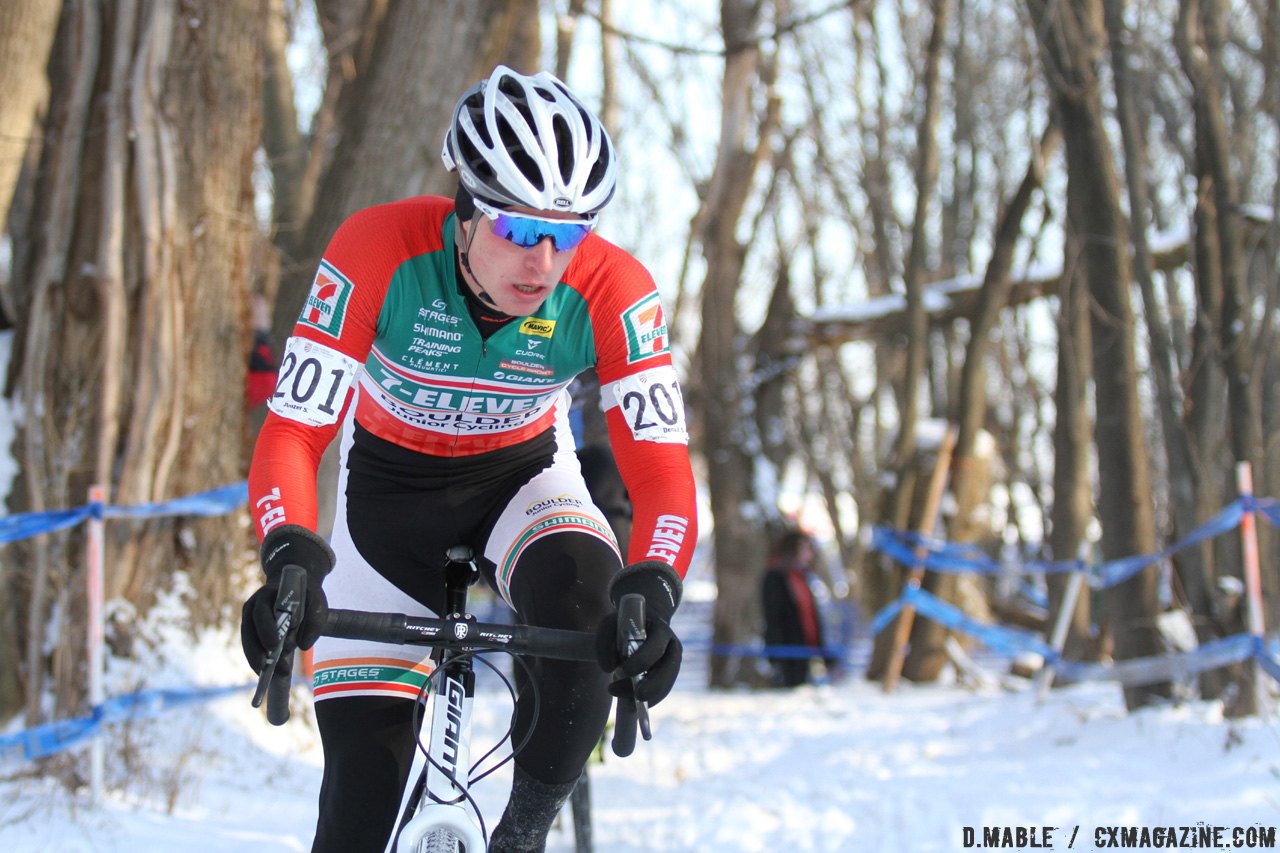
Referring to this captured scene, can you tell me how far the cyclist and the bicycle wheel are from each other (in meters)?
0.35

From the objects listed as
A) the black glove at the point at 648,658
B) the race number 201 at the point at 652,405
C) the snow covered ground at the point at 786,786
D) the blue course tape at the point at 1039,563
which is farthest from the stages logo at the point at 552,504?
the blue course tape at the point at 1039,563

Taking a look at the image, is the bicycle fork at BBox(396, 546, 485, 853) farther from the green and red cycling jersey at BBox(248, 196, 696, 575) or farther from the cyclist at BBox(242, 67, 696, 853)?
the green and red cycling jersey at BBox(248, 196, 696, 575)

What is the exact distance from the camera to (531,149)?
9.20ft

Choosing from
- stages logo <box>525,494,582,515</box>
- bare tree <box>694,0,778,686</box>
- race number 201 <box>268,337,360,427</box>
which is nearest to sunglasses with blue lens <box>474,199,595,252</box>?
race number 201 <box>268,337,360,427</box>

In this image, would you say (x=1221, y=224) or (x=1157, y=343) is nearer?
(x=1221, y=224)

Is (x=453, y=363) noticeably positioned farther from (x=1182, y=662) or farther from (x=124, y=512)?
(x=1182, y=662)

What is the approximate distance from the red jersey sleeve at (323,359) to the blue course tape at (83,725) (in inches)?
93.0

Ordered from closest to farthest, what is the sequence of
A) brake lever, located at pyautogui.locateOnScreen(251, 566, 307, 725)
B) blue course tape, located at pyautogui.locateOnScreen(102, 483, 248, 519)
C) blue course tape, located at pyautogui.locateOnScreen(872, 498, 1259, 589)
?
brake lever, located at pyautogui.locateOnScreen(251, 566, 307, 725) → blue course tape, located at pyautogui.locateOnScreen(102, 483, 248, 519) → blue course tape, located at pyautogui.locateOnScreen(872, 498, 1259, 589)

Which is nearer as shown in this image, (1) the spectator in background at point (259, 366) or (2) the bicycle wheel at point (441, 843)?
(2) the bicycle wheel at point (441, 843)

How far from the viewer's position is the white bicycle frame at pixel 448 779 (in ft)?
7.83

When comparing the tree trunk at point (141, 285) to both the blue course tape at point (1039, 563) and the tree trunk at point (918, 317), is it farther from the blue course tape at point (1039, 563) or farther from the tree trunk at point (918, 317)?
the tree trunk at point (918, 317)

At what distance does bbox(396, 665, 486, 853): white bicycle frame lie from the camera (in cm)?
239

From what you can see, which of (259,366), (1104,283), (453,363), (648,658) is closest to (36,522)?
(259,366)

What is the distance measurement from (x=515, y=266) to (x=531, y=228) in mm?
101
